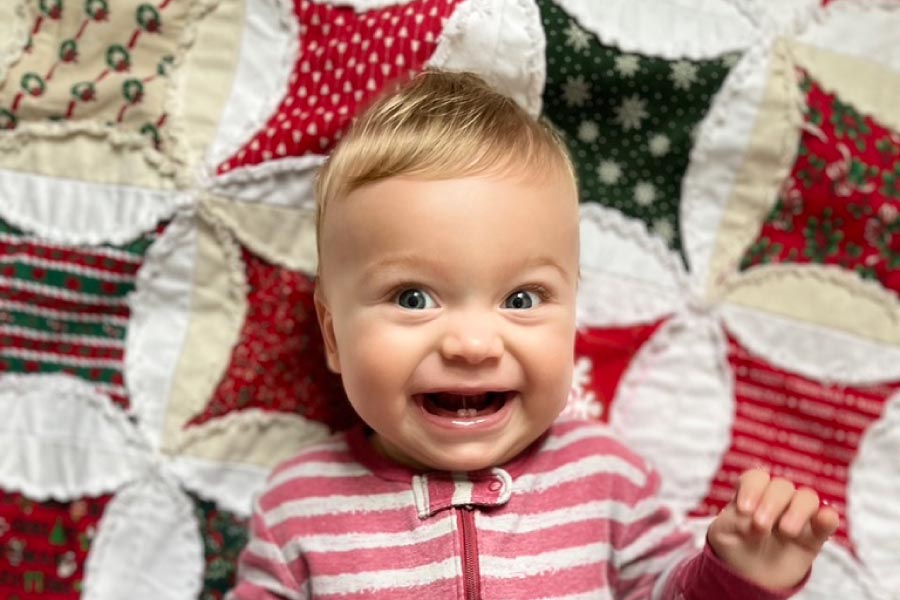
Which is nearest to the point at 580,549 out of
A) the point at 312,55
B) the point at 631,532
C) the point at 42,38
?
the point at 631,532

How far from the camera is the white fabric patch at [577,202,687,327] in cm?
107

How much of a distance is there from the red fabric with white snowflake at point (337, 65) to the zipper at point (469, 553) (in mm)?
414

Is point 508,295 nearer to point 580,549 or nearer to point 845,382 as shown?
point 580,549

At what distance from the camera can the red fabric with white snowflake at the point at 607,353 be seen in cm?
107

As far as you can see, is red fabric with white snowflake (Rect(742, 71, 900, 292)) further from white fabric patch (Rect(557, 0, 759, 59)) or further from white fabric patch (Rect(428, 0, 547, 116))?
white fabric patch (Rect(428, 0, 547, 116))

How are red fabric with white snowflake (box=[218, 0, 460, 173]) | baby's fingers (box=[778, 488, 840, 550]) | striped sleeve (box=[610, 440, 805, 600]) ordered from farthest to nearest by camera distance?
red fabric with white snowflake (box=[218, 0, 460, 173])
striped sleeve (box=[610, 440, 805, 600])
baby's fingers (box=[778, 488, 840, 550])

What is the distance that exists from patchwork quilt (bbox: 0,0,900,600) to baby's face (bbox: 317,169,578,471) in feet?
0.68

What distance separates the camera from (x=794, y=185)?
41.9 inches

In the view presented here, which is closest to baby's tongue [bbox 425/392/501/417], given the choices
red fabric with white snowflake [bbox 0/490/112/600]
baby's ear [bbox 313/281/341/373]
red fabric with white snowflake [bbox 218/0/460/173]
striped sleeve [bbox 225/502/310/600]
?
baby's ear [bbox 313/281/341/373]

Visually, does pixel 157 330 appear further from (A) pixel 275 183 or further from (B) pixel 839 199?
(B) pixel 839 199

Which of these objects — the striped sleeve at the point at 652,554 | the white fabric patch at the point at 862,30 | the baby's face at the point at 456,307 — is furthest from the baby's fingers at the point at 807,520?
the white fabric patch at the point at 862,30

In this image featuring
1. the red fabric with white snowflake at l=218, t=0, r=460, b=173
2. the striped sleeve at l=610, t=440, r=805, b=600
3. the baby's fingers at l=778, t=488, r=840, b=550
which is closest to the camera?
the baby's fingers at l=778, t=488, r=840, b=550

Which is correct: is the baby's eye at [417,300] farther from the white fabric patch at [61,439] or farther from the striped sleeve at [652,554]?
the white fabric patch at [61,439]

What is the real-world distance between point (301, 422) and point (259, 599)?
209 millimetres
